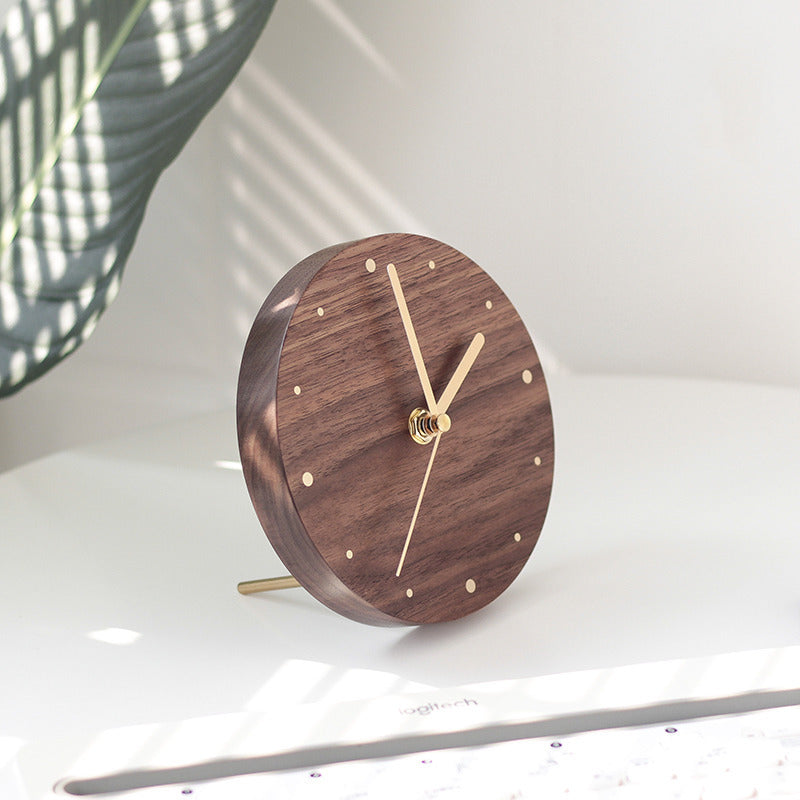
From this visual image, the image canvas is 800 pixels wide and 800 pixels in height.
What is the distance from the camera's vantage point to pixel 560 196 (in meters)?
1.58

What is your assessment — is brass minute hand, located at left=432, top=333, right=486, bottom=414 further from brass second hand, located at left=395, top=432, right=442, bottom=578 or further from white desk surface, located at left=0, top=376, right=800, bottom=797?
white desk surface, located at left=0, top=376, right=800, bottom=797

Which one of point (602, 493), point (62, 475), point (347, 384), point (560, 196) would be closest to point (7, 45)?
point (62, 475)

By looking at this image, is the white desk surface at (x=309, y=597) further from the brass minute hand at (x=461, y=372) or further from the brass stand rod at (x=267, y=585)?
the brass minute hand at (x=461, y=372)

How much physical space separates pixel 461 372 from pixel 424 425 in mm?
52

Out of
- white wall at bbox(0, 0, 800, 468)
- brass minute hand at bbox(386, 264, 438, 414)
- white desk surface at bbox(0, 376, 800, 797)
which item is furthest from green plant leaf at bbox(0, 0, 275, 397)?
brass minute hand at bbox(386, 264, 438, 414)

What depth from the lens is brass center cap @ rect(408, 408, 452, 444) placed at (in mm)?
808

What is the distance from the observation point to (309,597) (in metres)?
0.91

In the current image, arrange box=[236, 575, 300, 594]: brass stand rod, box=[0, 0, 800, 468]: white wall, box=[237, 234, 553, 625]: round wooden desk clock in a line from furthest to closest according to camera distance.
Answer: box=[0, 0, 800, 468]: white wall, box=[236, 575, 300, 594]: brass stand rod, box=[237, 234, 553, 625]: round wooden desk clock

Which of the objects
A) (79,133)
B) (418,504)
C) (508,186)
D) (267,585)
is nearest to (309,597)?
(267,585)

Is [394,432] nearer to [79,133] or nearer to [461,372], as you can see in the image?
[461,372]

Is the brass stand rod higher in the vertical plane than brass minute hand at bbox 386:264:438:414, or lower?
lower

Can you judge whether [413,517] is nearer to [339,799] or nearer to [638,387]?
[339,799]

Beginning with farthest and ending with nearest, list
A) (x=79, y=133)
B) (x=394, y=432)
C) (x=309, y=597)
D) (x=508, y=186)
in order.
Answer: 1. (x=508, y=186)
2. (x=79, y=133)
3. (x=309, y=597)
4. (x=394, y=432)

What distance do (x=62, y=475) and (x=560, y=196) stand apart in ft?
2.46
